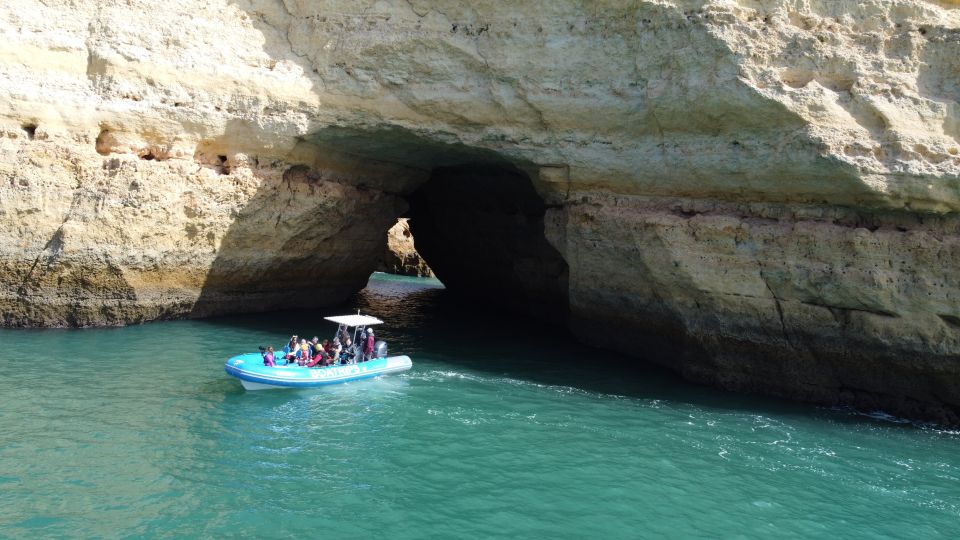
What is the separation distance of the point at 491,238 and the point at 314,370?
14041 millimetres

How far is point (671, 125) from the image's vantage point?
15.8m

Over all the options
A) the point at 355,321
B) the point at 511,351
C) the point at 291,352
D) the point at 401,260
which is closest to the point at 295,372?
the point at 291,352

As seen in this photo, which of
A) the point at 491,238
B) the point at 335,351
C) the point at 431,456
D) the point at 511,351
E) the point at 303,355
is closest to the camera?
the point at 431,456

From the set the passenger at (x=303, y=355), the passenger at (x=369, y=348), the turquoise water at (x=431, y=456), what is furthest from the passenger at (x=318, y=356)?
the passenger at (x=369, y=348)

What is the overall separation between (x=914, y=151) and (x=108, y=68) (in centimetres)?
1771

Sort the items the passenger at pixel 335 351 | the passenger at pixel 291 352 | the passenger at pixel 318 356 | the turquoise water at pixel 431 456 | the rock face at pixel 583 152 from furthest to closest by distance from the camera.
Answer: the passenger at pixel 335 351
the passenger at pixel 318 356
the passenger at pixel 291 352
the rock face at pixel 583 152
the turquoise water at pixel 431 456

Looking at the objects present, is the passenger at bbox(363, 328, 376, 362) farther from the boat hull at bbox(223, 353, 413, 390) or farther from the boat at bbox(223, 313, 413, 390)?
the boat hull at bbox(223, 353, 413, 390)

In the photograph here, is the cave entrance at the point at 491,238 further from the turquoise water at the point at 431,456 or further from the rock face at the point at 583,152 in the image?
the turquoise water at the point at 431,456

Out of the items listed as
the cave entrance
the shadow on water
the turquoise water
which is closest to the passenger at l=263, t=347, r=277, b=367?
the turquoise water

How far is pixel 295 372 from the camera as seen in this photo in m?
13.8

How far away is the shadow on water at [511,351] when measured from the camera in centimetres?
1533

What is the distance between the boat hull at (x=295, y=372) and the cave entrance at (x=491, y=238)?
344 inches

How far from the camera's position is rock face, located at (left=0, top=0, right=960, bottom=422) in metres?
13.9

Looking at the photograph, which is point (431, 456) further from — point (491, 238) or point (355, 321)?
point (491, 238)
